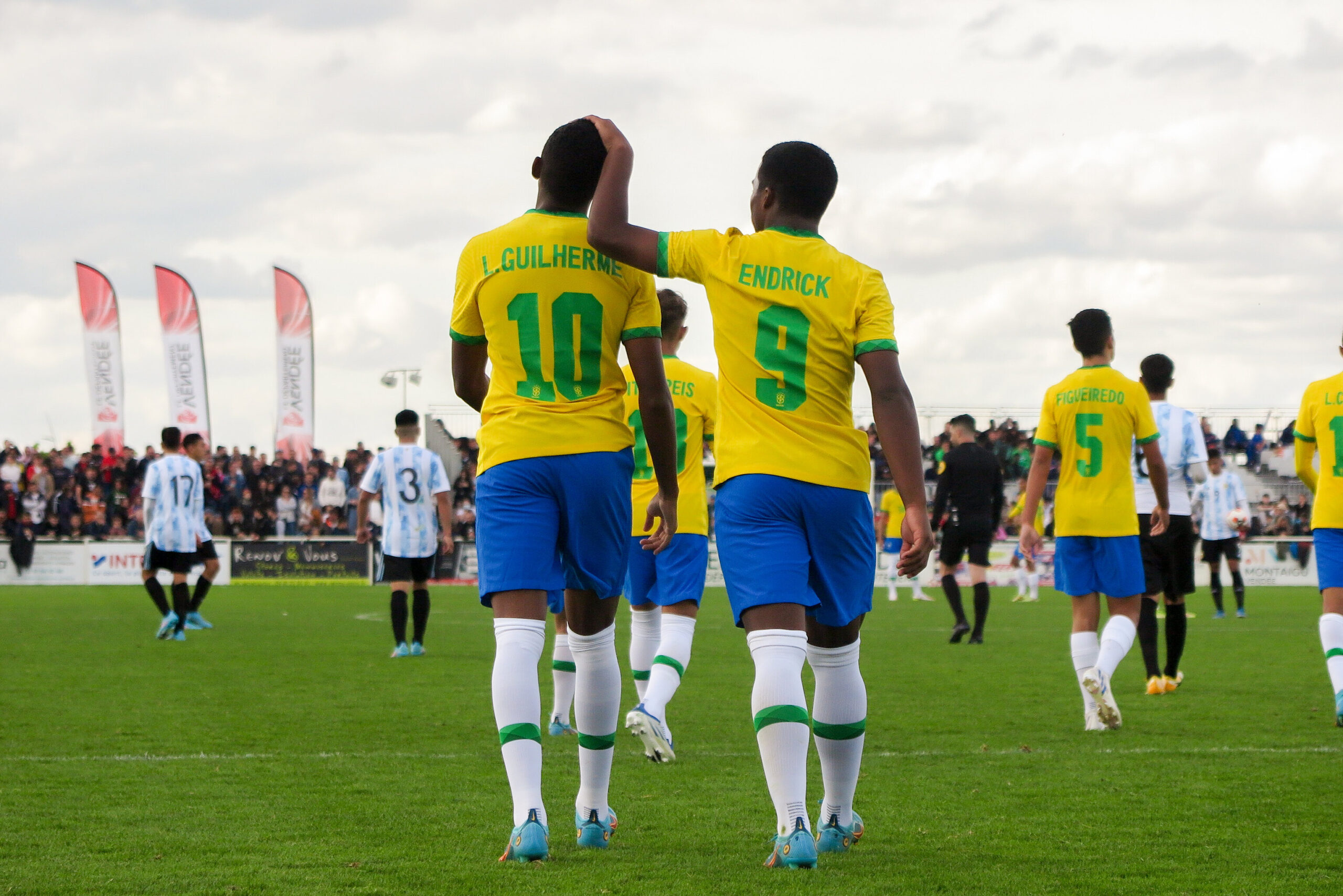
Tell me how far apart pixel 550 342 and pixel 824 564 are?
3.50 ft

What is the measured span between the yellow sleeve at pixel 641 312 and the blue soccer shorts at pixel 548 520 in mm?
386

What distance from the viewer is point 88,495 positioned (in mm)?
30625

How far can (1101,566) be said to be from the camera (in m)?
7.74

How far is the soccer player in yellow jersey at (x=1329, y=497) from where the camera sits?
7438 millimetres

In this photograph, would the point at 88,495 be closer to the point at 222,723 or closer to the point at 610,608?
the point at 222,723

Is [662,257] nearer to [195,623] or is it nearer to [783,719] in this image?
[783,719]

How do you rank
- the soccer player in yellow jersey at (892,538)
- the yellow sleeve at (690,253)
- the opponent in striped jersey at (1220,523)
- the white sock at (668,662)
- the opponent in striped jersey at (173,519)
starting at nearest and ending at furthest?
the yellow sleeve at (690,253) < the white sock at (668,662) < the opponent in striped jersey at (173,519) < the opponent in striped jersey at (1220,523) < the soccer player in yellow jersey at (892,538)

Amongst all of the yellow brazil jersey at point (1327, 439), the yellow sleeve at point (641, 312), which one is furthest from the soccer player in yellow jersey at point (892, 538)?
the yellow sleeve at point (641, 312)

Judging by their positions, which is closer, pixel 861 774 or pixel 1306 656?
pixel 861 774

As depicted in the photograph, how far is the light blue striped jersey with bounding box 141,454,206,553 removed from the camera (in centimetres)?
1539

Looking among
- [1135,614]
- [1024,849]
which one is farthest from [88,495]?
[1024,849]

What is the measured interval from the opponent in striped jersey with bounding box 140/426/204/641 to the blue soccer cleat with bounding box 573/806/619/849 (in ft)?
38.0

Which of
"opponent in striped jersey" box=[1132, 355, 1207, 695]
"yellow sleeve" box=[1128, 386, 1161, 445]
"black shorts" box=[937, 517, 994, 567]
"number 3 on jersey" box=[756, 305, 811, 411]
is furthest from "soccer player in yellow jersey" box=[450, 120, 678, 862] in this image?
"black shorts" box=[937, 517, 994, 567]

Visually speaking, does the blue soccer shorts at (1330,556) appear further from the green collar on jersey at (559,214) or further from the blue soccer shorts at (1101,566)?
the green collar on jersey at (559,214)
